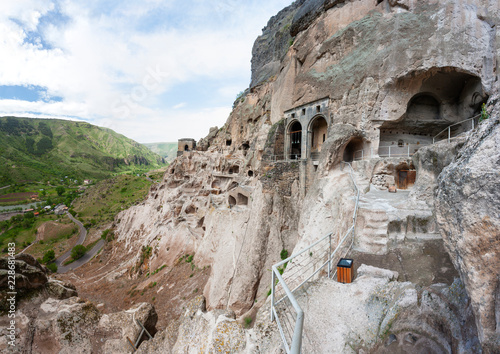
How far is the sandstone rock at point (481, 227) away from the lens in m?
1.80

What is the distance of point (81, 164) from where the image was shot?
107875mm

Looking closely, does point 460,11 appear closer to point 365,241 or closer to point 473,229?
point 365,241

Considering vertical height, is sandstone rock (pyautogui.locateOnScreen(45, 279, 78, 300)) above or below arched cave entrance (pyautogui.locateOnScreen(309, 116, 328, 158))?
below

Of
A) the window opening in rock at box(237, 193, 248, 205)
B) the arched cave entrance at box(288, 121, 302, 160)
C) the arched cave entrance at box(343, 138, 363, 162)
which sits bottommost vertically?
the window opening in rock at box(237, 193, 248, 205)

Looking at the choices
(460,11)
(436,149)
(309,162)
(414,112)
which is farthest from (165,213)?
(460,11)

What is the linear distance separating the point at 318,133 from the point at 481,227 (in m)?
18.1

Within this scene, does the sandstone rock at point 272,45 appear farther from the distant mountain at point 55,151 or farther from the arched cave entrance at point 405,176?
the distant mountain at point 55,151

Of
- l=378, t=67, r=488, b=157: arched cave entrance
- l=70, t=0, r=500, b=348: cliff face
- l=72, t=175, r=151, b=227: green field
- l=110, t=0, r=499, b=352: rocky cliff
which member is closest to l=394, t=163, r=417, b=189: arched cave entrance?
l=70, t=0, r=500, b=348: cliff face

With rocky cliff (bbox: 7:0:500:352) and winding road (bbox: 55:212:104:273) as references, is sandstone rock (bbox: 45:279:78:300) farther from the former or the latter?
winding road (bbox: 55:212:104:273)

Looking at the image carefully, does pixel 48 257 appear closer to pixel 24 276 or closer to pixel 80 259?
pixel 80 259

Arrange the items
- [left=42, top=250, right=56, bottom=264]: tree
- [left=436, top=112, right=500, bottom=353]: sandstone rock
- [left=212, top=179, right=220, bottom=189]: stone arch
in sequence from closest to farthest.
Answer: [left=436, top=112, right=500, bottom=353]: sandstone rock
[left=212, top=179, right=220, bottom=189]: stone arch
[left=42, top=250, right=56, bottom=264]: tree

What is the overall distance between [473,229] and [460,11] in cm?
1690

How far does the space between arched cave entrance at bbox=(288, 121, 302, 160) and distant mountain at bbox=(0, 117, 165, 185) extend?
96170 millimetres

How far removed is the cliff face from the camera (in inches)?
444
